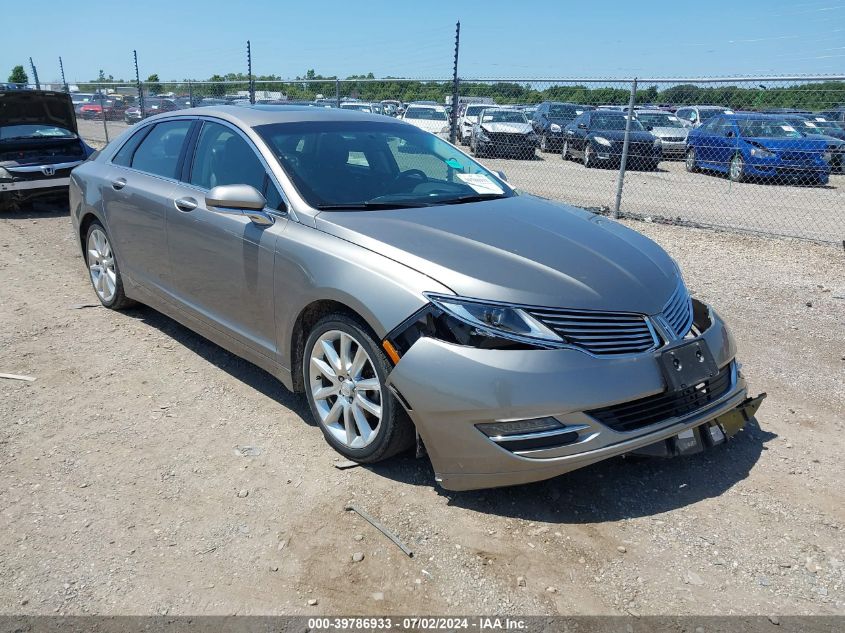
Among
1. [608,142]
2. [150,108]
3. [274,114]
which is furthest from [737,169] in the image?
[150,108]

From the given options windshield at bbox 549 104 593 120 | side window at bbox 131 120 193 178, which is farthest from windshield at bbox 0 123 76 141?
windshield at bbox 549 104 593 120

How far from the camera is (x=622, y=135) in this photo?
15695 mm

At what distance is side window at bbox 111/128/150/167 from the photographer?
514 centimetres

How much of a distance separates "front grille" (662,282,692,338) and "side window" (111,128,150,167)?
3970 millimetres

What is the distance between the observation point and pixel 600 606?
252 cm

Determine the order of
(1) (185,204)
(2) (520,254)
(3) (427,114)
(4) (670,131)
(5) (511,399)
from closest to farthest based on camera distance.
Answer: (5) (511,399) → (2) (520,254) → (1) (185,204) → (3) (427,114) → (4) (670,131)

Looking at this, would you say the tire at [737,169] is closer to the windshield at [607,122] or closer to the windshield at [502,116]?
the windshield at [607,122]

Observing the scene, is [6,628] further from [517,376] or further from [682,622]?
[682,622]

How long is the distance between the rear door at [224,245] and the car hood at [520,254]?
0.50 m

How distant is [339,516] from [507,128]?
52.7 feet

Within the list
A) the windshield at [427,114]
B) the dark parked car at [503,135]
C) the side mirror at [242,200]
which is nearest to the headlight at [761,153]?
the dark parked car at [503,135]

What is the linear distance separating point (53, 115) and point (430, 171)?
911 centimetres

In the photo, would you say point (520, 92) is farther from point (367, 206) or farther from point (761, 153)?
point (367, 206)

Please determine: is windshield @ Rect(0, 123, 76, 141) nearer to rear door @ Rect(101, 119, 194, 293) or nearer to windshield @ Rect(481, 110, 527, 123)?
rear door @ Rect(101, 119, 194, 293)
